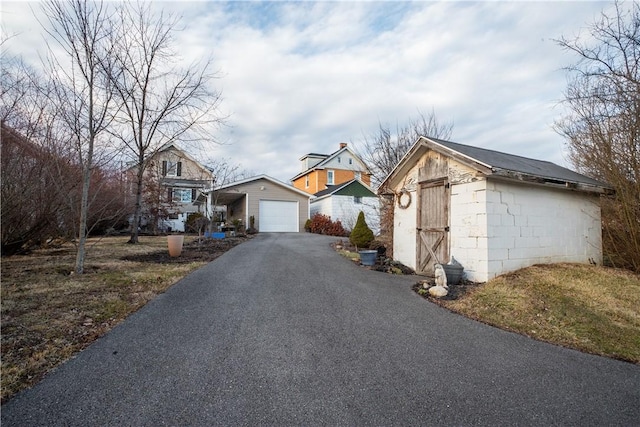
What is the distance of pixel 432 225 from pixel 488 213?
5.36 ft

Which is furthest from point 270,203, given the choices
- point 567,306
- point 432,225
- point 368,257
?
point 567,306

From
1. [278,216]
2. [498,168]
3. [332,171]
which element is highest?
[332,171]

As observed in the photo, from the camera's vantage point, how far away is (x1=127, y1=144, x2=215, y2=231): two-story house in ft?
64.7

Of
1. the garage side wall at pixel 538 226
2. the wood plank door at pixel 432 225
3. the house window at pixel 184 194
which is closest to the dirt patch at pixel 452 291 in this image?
the garage side wall at pixel 538 226

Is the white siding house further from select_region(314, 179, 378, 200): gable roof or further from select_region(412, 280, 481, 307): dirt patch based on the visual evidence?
select_region(314, 179, 378, 200): gable roof

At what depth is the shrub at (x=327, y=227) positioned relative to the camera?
20.3 meters

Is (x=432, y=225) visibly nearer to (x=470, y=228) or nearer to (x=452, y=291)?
(x=470, y=228)

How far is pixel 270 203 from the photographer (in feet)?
71.1

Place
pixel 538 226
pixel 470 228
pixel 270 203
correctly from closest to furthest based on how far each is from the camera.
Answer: pixel 470 228 → pixel 538 226 → pixel 270 203

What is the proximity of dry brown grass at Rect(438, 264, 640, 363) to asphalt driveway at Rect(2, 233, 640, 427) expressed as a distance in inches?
18.1

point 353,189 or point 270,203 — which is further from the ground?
point 353,189

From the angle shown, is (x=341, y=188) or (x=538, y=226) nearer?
(x=538, y=226)

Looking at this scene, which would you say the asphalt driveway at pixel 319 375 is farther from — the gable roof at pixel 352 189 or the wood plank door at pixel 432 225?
the gable roof at pixel 352 189

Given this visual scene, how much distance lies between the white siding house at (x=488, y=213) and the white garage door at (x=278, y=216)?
13491mm
